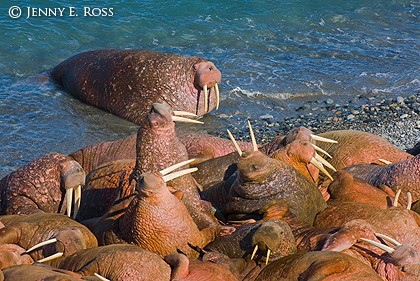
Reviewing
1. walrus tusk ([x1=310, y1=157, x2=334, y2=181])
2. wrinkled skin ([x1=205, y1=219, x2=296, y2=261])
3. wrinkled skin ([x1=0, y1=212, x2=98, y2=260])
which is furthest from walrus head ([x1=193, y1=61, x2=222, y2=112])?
wrinkled skin ([x1=205, y1=219, x2=296, y2=261])

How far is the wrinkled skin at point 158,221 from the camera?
617 cm

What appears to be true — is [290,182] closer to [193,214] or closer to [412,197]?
[193,214]

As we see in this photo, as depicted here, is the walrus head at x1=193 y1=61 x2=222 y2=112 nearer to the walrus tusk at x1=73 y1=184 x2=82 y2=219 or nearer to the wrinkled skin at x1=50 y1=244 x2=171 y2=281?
the walrus tusk at x1=73 y1=184 x2=82 y2=219

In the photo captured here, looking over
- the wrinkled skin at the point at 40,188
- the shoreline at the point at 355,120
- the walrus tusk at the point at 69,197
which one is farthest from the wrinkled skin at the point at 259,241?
the shoreline at the point at 355,120

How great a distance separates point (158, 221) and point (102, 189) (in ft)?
6.22

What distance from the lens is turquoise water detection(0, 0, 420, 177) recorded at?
13.9 meters

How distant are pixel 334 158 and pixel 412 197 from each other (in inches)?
60.0

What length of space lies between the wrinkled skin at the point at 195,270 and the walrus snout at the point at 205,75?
747 cm

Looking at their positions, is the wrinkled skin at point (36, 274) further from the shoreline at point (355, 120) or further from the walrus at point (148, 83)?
the walrus at point (148, 83)

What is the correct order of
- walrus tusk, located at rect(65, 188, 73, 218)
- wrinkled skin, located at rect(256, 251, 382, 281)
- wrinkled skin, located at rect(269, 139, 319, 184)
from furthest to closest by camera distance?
1. wrinkled skin, located at rect(269, 139, 319, 184)
2. walrus tusk, located at rect(65, 188, 73, 218)
3. wrinkled skin, located at rect(256, 251, 382, 281)

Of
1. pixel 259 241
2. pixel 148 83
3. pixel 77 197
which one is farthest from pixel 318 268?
pixel 148 83

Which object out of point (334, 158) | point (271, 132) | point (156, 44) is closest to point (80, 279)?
point (334, 158)

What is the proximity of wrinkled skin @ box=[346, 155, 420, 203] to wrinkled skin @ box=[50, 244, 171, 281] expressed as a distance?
348 centimetres

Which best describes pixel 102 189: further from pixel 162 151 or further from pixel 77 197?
pixel 162 151
